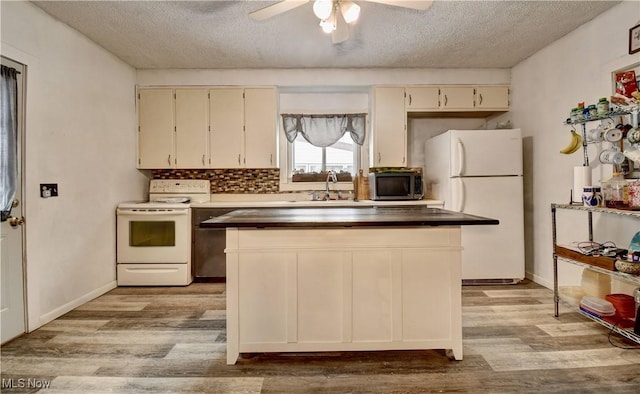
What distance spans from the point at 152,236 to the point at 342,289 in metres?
2.58

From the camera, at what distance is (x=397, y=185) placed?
12.7 ft

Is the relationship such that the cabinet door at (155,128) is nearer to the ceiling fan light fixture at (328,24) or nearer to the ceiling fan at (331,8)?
the ceiling fan at (331,8)

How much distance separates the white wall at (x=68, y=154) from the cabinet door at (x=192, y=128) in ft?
1.84

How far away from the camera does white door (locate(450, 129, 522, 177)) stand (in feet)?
11.7

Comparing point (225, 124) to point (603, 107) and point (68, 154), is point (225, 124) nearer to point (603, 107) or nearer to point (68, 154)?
point (68, 154)

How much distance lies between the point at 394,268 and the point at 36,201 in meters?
2.72

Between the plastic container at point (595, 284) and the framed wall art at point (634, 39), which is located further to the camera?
the plastic container at point (595, 284)

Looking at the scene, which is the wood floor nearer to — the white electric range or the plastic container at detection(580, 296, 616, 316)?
the plastic container at detection(580, 296, 616, 316)

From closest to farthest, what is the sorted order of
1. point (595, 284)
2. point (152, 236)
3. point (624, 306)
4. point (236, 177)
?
point (624, 306) < point (595, 284) < point (152, 236) < point (236, 177)

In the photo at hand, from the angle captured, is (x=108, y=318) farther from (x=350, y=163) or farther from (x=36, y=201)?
(x=350, y=163)

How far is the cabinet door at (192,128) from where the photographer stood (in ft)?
13.4

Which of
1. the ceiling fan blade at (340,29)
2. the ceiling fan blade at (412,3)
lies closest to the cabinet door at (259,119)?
the ceiling fan blade at (340,29)

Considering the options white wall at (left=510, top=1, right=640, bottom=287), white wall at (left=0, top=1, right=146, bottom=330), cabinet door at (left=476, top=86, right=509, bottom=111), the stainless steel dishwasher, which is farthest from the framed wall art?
white wall at (left=0, top=1, right=146, bottom=330)

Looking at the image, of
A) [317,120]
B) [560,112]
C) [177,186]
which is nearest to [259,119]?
[317,120]
